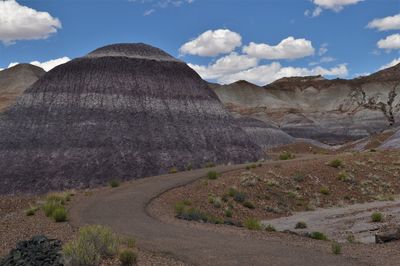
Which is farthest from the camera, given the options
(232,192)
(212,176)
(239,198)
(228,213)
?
(212,176)

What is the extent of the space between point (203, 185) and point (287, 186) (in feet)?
20.0

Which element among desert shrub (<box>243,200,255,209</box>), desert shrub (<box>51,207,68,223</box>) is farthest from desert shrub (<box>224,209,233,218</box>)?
desert shrub (<box>51,207,68,223</box>)

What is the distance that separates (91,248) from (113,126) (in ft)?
118

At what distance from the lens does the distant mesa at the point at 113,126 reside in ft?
144

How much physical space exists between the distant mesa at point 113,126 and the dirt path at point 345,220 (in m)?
18.1

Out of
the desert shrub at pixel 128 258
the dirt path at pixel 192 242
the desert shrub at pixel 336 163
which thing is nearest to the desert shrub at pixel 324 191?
the desert shrub at pixel 336 163

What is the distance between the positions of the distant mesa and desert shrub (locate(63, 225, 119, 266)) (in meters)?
28.2

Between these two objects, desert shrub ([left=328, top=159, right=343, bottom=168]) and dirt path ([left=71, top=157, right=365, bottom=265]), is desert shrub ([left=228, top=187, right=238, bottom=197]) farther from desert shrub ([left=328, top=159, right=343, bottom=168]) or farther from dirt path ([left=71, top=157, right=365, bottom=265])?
desert shrub ([left=328, top=159, right=343, bottom=168])

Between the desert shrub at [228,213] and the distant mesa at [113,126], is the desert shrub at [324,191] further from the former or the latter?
the distant mesa at [113,126]

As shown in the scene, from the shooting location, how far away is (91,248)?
533 inches

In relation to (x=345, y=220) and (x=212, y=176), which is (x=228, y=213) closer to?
(x=345, y=220)

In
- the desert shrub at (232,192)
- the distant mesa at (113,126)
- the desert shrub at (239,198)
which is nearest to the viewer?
the desert shrub at (239,198)

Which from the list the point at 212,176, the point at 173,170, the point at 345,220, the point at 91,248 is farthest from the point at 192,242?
the point at 173,170

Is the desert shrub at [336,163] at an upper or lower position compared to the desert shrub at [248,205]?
upper
